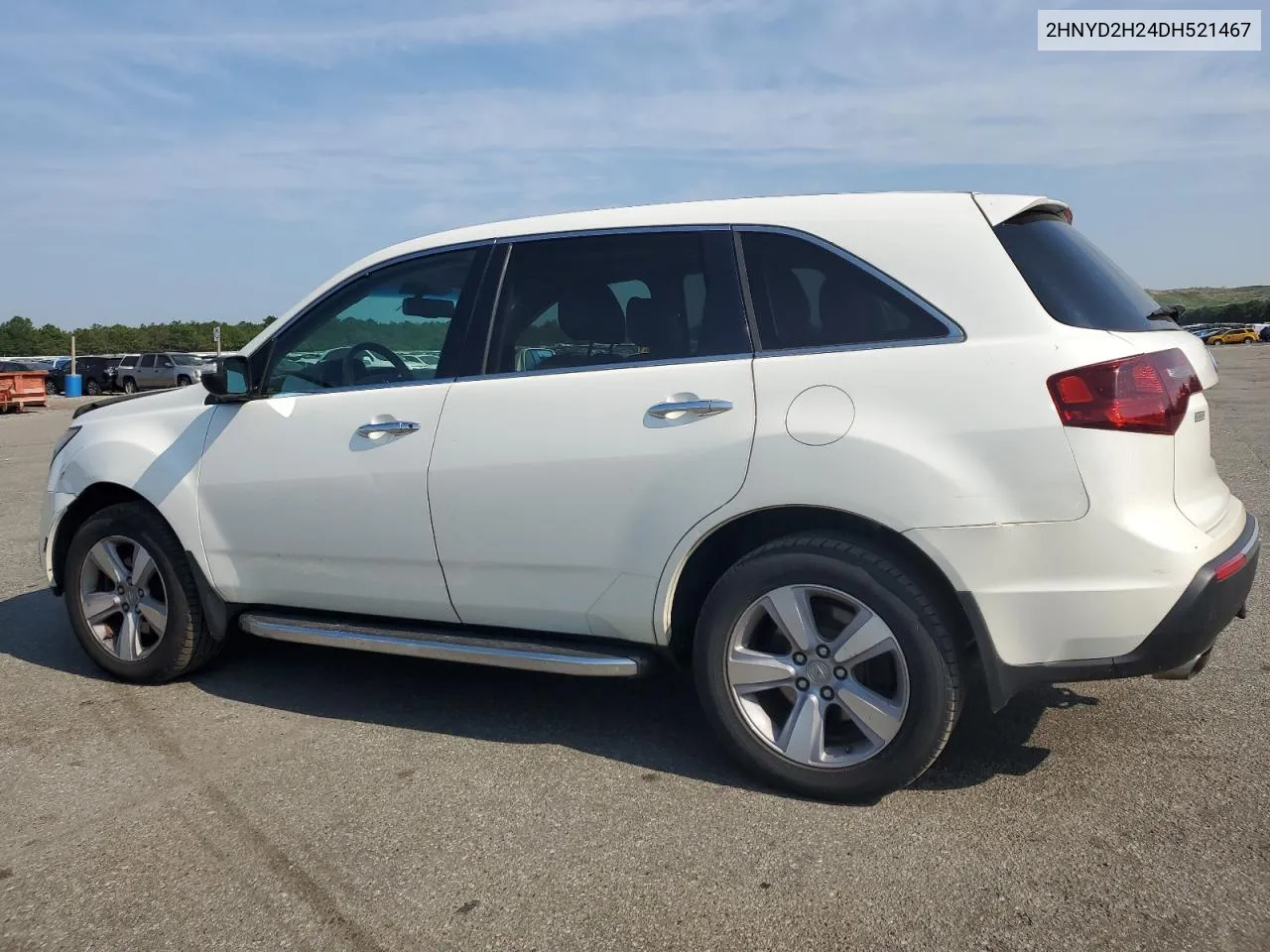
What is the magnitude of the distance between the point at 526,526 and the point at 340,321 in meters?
1.28

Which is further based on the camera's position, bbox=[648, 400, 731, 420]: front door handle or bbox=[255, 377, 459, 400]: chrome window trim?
bbox=[255, 377, 459, 400]: chrome window trim

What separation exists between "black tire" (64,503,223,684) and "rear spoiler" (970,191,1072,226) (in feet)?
11.0

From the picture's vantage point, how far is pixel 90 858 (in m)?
3.08

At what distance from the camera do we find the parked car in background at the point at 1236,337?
253ft

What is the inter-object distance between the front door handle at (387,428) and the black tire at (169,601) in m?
1.12

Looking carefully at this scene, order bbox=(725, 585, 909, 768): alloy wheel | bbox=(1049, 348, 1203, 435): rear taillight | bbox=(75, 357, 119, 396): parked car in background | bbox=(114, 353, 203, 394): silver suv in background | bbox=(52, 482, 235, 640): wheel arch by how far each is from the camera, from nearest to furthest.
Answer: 1. bbox=(1049, 348, 1203, 435): rear taillight
2. bbox=(725, 585, 909, 768): alloy wheel
3. bbox=(52, 482, 235, 640): wheel arch
4. bbox=(114, 353, 203, 394): silver suv in background
5. bbox=(75, 357, 119, 396): parked car in background

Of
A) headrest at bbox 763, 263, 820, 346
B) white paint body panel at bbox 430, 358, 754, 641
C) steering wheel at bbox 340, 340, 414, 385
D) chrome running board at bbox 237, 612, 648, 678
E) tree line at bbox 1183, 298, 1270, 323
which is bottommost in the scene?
chrome running board at bbox 237, 612, 648, 678

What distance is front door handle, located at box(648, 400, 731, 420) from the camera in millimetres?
3330

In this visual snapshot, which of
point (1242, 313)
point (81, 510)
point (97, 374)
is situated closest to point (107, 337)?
point (97, 374)

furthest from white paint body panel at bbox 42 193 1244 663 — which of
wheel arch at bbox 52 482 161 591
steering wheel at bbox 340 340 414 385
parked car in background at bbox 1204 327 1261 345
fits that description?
parked car in background at bbox 1204 327 1261 345

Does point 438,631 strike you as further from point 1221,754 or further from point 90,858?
point 1221,754

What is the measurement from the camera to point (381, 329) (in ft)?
13.7

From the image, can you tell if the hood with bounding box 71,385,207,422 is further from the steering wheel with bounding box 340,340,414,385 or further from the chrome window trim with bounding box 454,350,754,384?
the chrome window trim with bounding box 454,350,754,384

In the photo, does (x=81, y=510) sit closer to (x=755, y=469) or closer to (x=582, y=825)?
(x=582, y=825)
